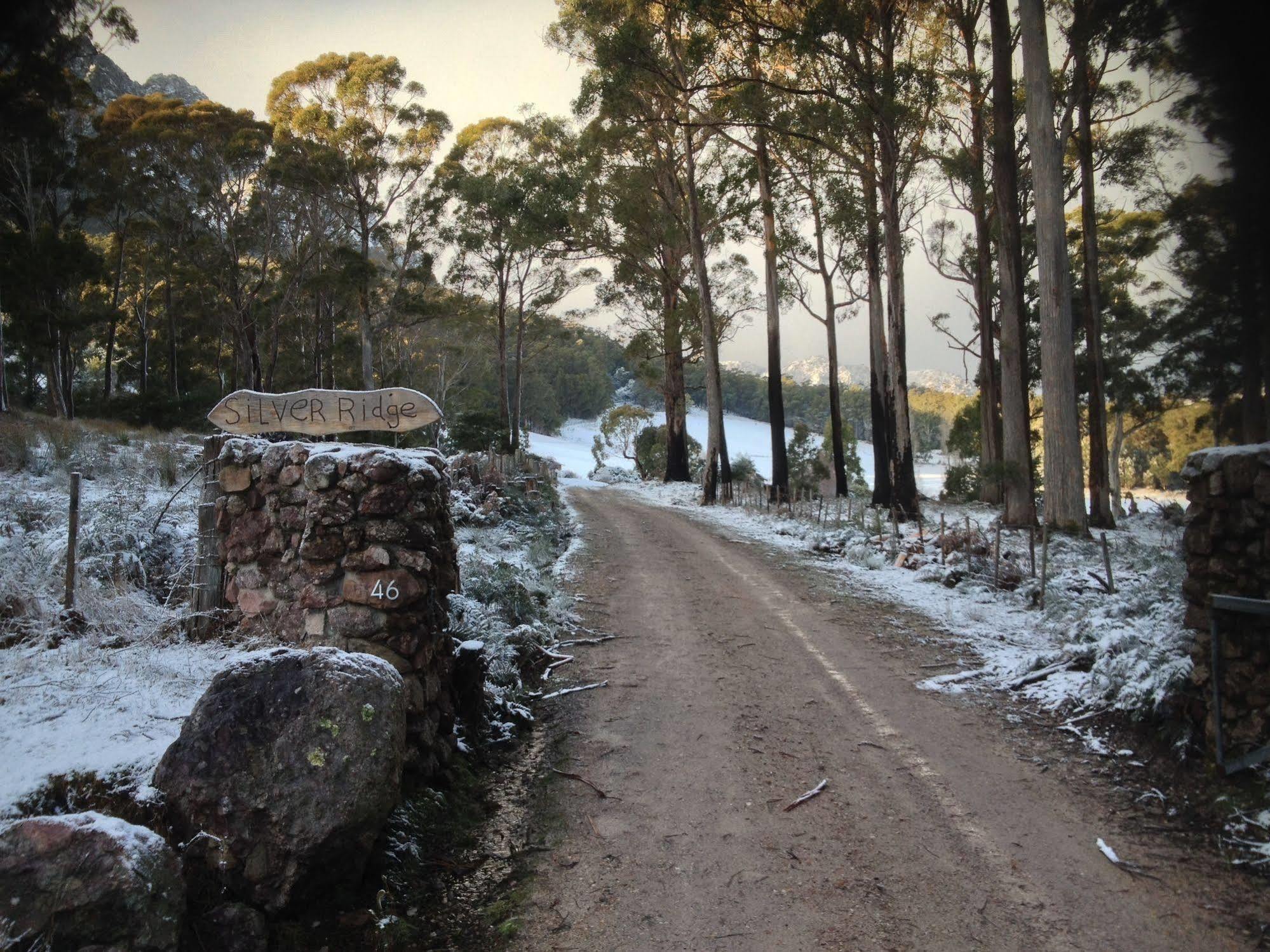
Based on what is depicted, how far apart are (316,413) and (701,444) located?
42.0 metres

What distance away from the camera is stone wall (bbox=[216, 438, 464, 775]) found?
4.46m

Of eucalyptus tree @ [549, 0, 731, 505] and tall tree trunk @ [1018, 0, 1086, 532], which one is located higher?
eucalyptus tree @ [549, 0, 731, 505]

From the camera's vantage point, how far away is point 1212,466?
4133mm

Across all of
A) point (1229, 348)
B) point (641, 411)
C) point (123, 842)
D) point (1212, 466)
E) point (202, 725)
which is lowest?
point (123, 842)

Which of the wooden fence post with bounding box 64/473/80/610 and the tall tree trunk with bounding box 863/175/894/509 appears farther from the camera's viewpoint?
the tall tree trunk with bounding box 863/175/894/509

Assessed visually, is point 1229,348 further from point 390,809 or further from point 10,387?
point 10,387

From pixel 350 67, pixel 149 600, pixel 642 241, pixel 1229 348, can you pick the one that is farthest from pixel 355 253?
pixel 1229 348

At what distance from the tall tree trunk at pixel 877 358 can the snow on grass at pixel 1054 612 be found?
4770 millimetres

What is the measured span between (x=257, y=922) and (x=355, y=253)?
28811 millimetres

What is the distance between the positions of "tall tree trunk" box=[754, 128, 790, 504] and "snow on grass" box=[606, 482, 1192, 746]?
7.44m

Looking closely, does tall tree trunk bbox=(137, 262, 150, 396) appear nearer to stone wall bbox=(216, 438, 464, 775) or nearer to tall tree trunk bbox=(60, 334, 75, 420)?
tall tree trunk bbox=(60, 334, 75, 420)

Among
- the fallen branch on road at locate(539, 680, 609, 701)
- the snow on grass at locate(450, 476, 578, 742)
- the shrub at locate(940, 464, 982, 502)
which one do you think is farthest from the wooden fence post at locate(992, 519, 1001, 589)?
the shrub at locate(940, 464, 982, 502)

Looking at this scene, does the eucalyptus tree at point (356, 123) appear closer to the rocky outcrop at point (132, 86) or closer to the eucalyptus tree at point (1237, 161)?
the rocky outcrop at point (132, 86)

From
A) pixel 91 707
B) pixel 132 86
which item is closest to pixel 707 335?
pixel 91 707
